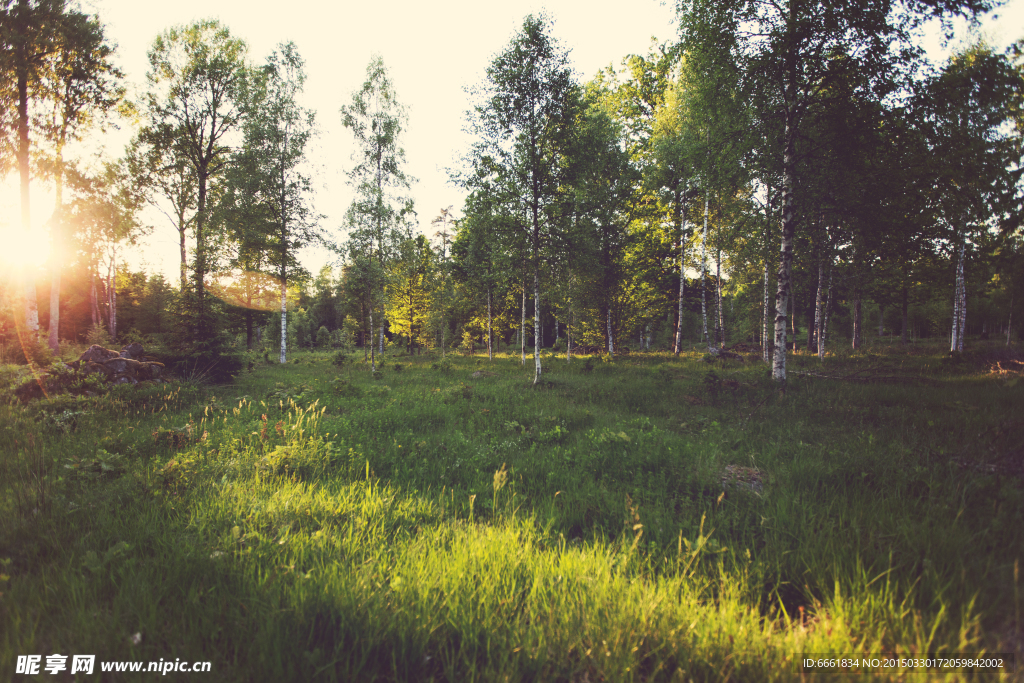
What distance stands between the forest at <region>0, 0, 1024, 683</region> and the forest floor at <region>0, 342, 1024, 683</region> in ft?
0.10

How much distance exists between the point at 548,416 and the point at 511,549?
14.9 feet

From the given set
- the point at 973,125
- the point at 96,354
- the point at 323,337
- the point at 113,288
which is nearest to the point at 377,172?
the point at 96,354

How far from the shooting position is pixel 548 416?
7359 mm

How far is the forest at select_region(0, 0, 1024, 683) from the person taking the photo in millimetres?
1987

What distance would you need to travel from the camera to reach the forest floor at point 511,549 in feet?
6.09

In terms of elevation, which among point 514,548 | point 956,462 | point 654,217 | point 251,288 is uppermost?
point 654,217

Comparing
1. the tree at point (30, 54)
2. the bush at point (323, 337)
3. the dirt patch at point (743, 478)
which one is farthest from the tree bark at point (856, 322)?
the bush at point (323, 337)

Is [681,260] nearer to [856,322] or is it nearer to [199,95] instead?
[856,322]

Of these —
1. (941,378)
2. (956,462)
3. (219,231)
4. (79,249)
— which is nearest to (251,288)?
(219,231)

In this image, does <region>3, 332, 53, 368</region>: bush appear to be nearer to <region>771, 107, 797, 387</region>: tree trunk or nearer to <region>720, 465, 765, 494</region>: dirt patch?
<region>720, 465, 765, 494</region>: dirt patch

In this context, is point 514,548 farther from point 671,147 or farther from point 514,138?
point 671,147

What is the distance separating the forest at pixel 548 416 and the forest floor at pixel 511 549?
0.03 m

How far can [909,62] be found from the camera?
901 centimetres

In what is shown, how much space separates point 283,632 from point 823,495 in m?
5.18
